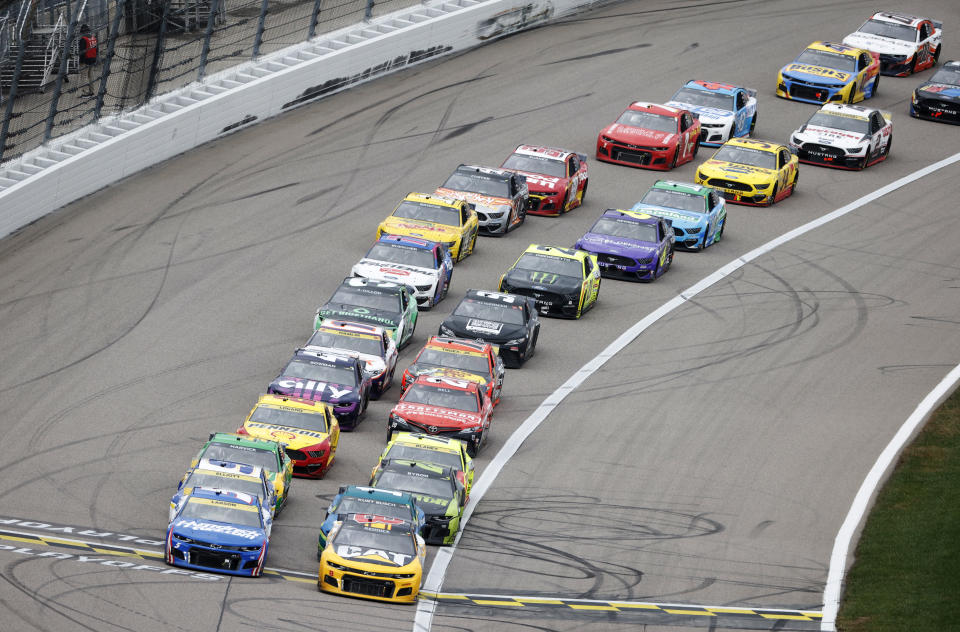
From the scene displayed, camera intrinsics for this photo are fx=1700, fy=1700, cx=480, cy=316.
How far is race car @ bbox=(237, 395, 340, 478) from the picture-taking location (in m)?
27.6

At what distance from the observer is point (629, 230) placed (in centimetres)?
3806

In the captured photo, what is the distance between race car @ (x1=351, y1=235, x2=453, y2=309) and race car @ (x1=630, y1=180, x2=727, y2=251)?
5.90 metres

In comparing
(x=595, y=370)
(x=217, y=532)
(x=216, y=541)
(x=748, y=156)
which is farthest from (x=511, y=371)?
(x=748, y=156)

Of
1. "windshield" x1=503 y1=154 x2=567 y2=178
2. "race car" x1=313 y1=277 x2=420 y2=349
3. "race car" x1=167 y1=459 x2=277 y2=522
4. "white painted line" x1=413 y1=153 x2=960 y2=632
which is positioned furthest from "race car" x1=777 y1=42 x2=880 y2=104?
"race car" x1=167 y1=459 x2=277 y2=522

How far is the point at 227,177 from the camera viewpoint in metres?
42.6

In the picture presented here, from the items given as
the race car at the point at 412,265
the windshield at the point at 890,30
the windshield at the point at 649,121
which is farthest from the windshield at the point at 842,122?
the race car at the point at 412,265

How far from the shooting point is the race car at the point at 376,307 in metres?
32.9

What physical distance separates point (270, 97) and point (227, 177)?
16.2 ft

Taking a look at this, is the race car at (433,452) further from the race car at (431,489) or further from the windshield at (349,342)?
the windshield at (349,342)

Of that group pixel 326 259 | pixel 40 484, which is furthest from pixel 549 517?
pixel 326 259

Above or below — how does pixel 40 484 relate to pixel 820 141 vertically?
below

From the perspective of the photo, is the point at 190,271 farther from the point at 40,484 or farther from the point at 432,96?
the point at 432,96

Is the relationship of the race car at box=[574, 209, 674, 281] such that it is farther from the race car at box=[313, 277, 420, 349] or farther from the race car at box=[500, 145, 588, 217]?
the race car at box=[313, 277, 420, 349]

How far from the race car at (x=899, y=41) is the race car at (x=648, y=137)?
11524mm
